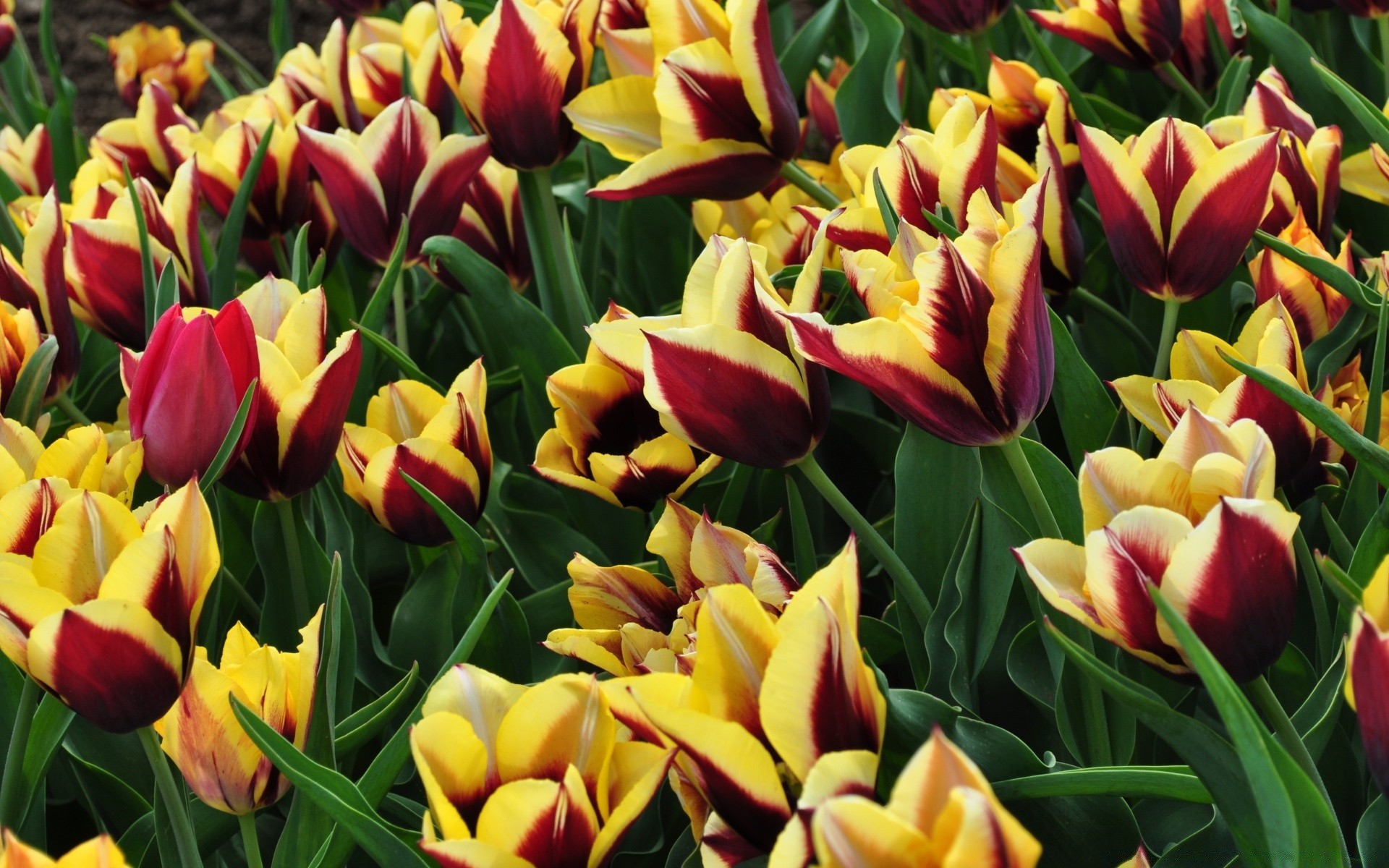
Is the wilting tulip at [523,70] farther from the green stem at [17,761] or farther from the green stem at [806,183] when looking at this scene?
the green stem at [17,761]

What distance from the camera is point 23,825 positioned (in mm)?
627

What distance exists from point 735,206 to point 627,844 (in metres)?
0.54

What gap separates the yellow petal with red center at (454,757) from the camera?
44cm

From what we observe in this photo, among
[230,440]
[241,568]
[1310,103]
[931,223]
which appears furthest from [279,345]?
[1310,103]

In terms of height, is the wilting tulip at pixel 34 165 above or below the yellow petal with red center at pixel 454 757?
below

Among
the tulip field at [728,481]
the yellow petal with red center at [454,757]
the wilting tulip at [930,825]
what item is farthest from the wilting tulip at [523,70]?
the wilting tulip at [930,825]

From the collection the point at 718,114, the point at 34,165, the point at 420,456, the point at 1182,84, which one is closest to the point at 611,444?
the point at 420,456

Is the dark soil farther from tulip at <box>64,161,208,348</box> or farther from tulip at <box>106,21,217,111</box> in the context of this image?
tulip at <box>64,161,208,348</box>

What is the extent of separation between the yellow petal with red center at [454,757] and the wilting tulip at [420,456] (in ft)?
0.80

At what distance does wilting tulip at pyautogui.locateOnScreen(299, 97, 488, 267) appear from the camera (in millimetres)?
897

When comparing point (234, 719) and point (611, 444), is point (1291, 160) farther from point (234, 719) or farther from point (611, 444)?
point (234, 719)

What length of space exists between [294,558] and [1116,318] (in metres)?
0.50

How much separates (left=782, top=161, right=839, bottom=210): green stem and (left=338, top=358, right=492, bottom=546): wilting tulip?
0.24 meters

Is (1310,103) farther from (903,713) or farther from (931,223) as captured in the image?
(903,713)
